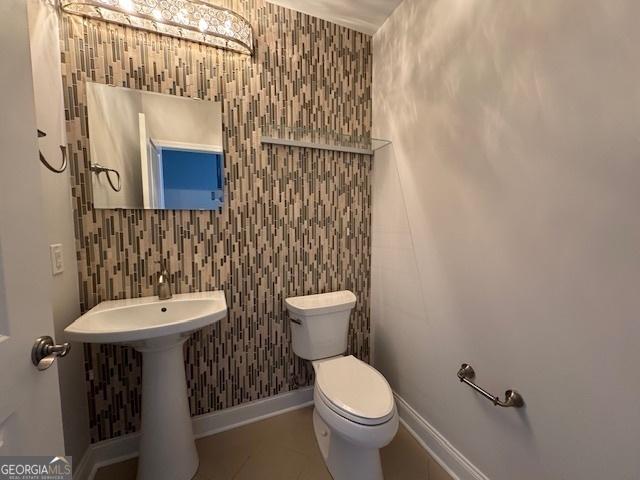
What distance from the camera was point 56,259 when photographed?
1062 mm

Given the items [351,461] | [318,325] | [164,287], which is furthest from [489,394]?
Answer: [164,287]

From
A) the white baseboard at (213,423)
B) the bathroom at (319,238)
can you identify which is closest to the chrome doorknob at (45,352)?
the bathroom at (319,238)

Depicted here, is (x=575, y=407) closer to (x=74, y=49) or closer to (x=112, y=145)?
(x=112, y=145)

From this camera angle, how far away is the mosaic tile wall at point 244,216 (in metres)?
1.28

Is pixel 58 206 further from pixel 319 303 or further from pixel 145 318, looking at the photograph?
pixel 319 303

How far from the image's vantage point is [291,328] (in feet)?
5.49

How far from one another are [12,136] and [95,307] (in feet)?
3.05

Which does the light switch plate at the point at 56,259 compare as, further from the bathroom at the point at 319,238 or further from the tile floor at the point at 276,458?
the tile floor at the point at 276,458

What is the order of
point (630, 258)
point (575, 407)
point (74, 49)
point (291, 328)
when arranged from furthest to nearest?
point (291, 328)
point (74, 49)
point (575, 407)
point (630, 258)

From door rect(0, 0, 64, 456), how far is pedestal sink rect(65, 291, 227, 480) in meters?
0.50

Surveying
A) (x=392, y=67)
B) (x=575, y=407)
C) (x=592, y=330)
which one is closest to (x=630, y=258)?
(x=592, y=330)

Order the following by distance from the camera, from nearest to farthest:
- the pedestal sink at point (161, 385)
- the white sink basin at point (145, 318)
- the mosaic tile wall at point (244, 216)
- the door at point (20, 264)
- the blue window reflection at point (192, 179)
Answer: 1. the door at point (20, 264)
2. the white sink basin at point (145, 318)
3. the pedestal sink at point (161, 385)
4. the mosaic tile wall at point (244, 216)
5. the blue window reflection at point (192, 179)

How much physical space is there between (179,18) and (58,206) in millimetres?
1026

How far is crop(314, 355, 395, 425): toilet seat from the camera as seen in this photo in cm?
108
